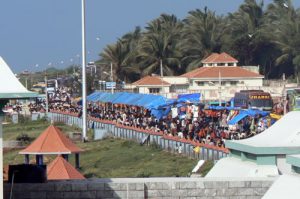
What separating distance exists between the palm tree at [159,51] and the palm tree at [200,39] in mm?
984

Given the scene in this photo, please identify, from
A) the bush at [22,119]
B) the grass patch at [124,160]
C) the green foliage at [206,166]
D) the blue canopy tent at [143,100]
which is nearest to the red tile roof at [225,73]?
the blue canopy tent at [143,100]

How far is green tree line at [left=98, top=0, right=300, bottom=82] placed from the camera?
97500 mm

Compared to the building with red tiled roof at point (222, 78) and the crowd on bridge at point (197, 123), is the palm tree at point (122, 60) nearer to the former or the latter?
the building with red tiled roof at point (222, 78)

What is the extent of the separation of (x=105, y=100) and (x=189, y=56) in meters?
25.1

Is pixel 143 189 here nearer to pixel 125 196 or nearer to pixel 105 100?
pixel 125 196

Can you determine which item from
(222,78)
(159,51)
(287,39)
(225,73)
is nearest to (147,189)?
(222,78)

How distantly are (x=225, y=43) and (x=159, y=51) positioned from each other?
6149 millimetres

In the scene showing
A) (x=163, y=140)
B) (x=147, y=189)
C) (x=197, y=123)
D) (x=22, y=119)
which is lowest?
(x=163, y=140)

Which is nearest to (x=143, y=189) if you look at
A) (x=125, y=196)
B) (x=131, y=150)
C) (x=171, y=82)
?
(x=125, y=196)

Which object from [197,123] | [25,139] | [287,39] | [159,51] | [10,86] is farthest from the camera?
[159,51]

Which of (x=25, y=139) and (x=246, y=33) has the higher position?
(x=246, y=33)

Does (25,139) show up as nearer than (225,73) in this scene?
Yes

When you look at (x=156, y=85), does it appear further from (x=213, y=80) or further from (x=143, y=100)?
(x=143, y=100)

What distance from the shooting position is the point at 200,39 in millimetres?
100188
